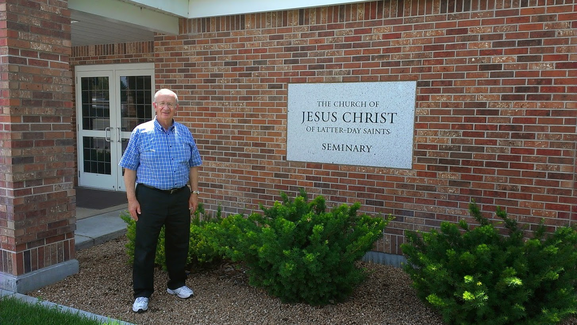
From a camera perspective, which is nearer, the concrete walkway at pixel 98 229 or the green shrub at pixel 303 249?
the green shrub at pixel 303 249

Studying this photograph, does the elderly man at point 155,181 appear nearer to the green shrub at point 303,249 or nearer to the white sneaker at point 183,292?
the white sneaker at point 183,292

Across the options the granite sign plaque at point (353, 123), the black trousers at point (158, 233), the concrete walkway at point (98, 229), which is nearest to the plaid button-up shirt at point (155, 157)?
the black trousers at point (158, 233)

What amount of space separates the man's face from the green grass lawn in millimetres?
1625

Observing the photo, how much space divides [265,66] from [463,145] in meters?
2.48

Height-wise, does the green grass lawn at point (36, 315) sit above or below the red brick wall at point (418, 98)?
below

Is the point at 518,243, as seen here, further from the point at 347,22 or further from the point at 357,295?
the point at 347,22

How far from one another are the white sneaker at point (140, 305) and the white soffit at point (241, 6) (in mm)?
3494

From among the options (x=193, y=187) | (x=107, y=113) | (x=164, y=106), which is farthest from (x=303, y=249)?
(x=107, y=113)

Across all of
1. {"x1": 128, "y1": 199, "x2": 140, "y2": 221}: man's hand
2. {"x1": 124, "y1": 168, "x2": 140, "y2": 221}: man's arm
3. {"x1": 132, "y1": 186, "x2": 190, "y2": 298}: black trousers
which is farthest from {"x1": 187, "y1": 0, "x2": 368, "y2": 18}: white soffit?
{"x1": 128, "y1": 199, "x2": 140, "y2": 221}: man's hand

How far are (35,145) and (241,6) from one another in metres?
2.84

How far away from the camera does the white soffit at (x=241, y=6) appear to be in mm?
5328

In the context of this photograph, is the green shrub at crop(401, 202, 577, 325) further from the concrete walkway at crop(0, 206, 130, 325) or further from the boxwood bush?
the concrete walkway at crop(0, 206, 130, 325)

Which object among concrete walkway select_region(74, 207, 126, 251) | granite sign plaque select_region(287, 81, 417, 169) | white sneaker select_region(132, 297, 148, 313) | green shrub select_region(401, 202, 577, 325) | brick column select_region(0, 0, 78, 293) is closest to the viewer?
green shrub select_region(401, 202, 577, 325)

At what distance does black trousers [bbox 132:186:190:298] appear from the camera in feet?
12.7
